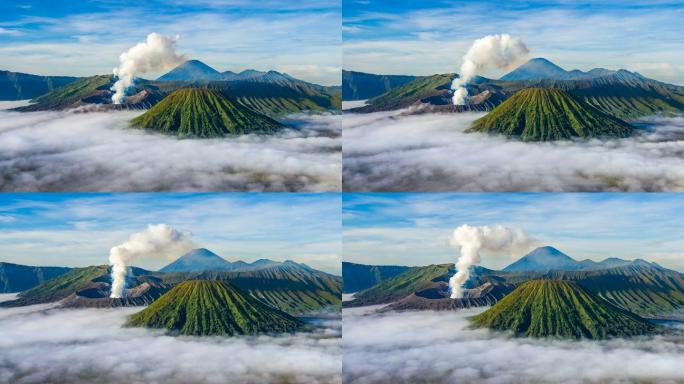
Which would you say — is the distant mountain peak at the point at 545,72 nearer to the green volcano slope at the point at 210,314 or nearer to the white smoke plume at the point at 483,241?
the white smoke plume at the point at 483,241

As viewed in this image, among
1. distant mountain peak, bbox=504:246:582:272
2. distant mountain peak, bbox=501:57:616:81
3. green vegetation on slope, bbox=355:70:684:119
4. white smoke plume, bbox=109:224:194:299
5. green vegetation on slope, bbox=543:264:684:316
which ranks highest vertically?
distant mountain peak, bbox=501:57:616:81

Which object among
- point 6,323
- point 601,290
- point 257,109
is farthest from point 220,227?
point 601,290

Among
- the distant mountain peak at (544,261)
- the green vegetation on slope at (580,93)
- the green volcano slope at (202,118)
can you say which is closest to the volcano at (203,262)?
the green volcano slope at (202,118)

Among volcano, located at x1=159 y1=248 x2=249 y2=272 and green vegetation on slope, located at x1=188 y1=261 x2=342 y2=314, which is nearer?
green vegetation on slope, located at x1=188 y1=261 x2=342 y2=314

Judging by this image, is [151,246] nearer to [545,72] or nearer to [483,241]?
[483,241]

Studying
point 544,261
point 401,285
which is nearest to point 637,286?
point 544,261

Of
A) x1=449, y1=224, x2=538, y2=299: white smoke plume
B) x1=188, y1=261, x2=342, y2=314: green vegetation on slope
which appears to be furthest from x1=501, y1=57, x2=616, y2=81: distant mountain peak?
x1=188, y1=261, x2=342, y2=314: green vegetation on slope

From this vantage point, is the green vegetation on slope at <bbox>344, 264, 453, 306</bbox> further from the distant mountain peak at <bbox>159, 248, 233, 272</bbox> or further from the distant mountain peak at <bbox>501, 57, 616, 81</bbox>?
the distant mountain peak at <bbox>501, 57, 616, 81</bbox>

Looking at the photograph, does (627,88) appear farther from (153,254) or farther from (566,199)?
(153,254)
